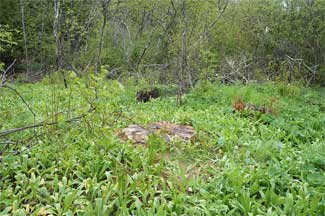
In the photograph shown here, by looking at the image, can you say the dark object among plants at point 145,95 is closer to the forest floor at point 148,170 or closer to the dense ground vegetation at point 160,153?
the dense ground vegetation at point 160,153

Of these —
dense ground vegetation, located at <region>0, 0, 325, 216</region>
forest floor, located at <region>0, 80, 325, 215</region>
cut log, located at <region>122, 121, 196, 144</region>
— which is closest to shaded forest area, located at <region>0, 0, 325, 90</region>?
dense ground vegetation, located at <region>0, 0, 325, 216</region>

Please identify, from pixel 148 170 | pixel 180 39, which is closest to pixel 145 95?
pixel 180 39

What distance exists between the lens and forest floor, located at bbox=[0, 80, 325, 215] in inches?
98.8

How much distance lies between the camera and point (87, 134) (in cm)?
352

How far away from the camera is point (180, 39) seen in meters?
8.09

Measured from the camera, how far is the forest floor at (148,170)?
251cm

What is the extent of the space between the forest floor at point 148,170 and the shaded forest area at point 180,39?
479 centimetres

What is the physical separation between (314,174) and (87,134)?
211 cm

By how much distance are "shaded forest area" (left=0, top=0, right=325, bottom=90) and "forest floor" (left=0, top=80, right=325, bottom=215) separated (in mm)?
4786

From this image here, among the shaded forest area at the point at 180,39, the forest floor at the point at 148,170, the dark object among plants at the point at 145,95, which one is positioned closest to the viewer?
the forest floor at the point at 148,170

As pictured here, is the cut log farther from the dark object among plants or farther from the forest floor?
the dark object among plants

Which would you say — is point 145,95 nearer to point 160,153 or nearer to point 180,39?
point 180,39

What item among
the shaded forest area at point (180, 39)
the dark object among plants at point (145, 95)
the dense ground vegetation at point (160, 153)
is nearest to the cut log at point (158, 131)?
the dense ground vegetation at point (160, 153)

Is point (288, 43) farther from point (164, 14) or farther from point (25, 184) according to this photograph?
point (25, 184)
